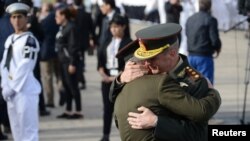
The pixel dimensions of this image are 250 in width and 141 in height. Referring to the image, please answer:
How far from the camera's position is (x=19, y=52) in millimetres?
7793

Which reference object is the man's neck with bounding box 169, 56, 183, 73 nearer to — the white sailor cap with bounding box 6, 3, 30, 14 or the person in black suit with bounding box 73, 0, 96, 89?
the white sailor cap with bounding box 6, 3, 30, 14

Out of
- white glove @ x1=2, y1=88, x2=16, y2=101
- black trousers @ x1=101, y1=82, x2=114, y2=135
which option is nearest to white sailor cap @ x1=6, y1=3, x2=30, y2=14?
white glove @ x1=2, y1=88, x2=16, y2=101

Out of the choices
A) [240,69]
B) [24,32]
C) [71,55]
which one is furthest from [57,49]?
[240,69]

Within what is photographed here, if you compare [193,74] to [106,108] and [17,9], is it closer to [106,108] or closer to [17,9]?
[17,9]

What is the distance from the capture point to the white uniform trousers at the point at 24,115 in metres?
7.92

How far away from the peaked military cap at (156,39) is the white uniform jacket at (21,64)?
3545 millimetres

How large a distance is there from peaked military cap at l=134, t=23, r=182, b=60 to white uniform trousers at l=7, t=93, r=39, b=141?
3.70 meters

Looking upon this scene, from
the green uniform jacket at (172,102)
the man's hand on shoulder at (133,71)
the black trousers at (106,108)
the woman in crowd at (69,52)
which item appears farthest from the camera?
the woman in crowd at (69,52)

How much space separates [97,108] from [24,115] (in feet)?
15.8

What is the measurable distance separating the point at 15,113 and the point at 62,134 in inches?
97.6

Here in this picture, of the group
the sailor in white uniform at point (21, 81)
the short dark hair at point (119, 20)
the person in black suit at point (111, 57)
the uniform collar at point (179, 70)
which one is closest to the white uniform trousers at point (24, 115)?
the sailor in white uniform at point (21, 81)

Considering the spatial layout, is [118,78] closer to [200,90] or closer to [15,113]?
[200,90]

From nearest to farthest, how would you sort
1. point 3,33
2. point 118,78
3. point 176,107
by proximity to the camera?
1. point 176,107
2. point 118,78
3. point 3,33

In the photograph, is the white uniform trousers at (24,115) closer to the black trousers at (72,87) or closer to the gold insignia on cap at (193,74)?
the black trousers at (72,87)
